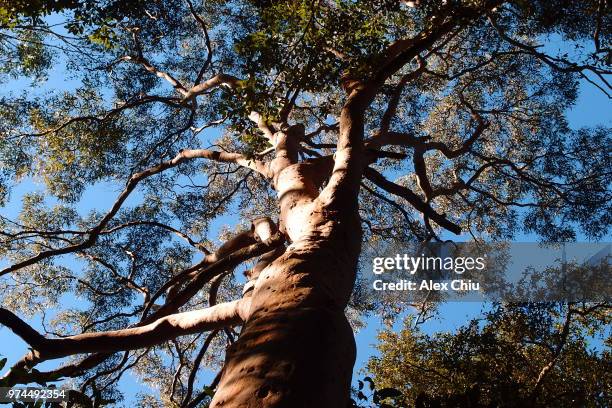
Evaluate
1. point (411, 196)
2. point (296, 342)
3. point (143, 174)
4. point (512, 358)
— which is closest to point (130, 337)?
point (296, 342)

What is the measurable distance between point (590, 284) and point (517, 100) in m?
3.50

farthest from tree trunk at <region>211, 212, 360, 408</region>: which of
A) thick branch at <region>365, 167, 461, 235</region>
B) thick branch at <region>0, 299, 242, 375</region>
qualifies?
thick branch at <region>365, 167, 461, 235</region>

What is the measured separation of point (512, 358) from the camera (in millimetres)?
6102

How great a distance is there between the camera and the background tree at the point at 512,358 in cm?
573

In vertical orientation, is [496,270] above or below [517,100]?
below

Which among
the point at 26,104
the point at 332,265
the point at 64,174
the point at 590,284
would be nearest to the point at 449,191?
the point at 590,284

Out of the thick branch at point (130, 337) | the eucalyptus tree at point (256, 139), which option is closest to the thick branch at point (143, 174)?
A: the eucalyptus tree at point (256, 139)

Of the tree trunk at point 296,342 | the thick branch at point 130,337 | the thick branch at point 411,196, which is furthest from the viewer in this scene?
the thick branch at point 411,196

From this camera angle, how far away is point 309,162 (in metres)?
4.62

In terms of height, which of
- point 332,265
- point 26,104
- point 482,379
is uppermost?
point 26,104

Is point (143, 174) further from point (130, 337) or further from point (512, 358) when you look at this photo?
point (512, 358)

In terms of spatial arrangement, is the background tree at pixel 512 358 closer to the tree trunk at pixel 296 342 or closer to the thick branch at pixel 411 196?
the thick branch at pixel 411 196

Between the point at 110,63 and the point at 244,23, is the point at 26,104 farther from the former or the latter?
the point at 244,23

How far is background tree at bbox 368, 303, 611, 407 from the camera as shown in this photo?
5.73 m
